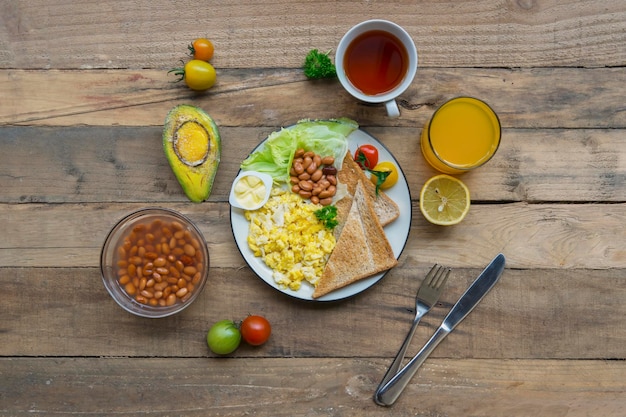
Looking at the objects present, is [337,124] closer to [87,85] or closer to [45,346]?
[87,85]

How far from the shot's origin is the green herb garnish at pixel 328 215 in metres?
2.14

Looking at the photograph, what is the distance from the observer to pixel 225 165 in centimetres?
226

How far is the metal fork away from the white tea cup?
0.64 metres

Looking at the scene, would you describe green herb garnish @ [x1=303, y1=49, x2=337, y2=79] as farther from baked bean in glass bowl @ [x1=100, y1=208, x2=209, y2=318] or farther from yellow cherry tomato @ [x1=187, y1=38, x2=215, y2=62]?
baked bean in glass bowl @ [x1=100, y1=208, x2=209, y2=318]

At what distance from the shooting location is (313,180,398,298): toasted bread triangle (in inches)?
85.0

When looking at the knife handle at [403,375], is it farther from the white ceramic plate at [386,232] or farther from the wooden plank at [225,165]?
the wooden plank at [225,165]

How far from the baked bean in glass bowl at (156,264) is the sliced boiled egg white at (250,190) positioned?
192 millimetres

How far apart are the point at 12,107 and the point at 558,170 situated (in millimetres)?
2150

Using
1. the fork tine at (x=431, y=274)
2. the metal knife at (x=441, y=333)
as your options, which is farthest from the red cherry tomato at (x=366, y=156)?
the metal knife at (x=441, y=333)

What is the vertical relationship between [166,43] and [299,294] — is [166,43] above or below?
above

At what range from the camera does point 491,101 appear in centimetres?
228

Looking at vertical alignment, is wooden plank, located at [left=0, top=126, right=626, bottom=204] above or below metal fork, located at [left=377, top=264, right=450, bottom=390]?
above

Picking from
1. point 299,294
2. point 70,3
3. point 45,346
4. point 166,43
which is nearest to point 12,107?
point 70,3

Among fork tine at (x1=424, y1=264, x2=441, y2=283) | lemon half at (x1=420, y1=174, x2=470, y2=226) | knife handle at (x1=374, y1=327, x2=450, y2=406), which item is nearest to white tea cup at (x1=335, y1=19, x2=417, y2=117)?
lemon half at (x1=420, y1=174, x2=470, y2=226)
